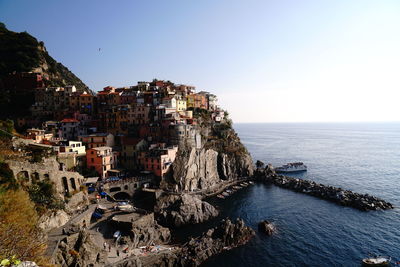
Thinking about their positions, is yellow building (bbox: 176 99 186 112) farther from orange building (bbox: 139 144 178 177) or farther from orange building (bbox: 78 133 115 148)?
orange building (bbox: 78 133 115 148)

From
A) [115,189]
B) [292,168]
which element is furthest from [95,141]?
[292,168]

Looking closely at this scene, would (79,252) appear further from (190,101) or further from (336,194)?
(190,101)

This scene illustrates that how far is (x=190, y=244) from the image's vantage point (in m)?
40.0

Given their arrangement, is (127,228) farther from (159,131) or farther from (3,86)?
(3,86)

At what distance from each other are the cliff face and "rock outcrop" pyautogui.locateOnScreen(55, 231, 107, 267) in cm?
2912

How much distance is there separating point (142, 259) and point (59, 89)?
6882 centimetres

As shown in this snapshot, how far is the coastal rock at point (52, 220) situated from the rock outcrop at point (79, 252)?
13.2 ft

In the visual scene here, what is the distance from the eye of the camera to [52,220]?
111 ft

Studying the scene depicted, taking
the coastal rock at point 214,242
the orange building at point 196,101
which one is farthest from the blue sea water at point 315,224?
the orange building at point 196,101

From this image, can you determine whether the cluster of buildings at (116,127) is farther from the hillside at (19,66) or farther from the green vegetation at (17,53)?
the green vegetation at (17,53)

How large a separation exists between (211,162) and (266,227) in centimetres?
3203

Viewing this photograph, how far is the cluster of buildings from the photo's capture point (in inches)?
2303

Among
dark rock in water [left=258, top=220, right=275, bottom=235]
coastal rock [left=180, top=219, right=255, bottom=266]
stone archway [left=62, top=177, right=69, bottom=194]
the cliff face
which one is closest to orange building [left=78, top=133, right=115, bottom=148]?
the cliff face

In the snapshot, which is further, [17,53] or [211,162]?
[17,53]
